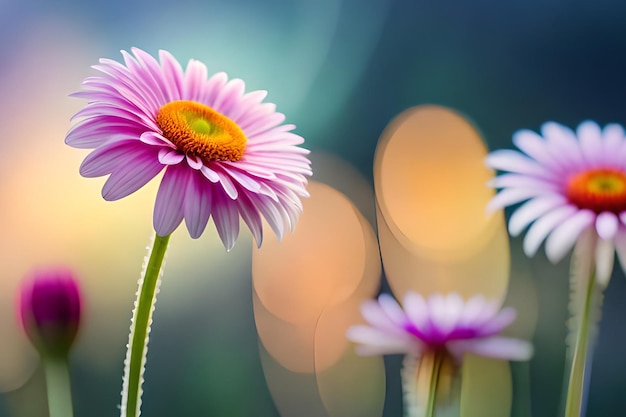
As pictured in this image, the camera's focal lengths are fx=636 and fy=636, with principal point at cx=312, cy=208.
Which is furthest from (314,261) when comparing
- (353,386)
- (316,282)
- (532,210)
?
(532,210)

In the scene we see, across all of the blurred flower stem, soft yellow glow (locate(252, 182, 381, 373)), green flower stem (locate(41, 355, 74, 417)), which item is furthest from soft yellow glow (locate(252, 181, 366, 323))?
green flower stem (locate(41, 355, 74, 417))

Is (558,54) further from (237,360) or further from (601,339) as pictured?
(237,360)

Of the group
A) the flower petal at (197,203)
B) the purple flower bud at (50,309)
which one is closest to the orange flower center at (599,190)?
the flower petal at (197,203)

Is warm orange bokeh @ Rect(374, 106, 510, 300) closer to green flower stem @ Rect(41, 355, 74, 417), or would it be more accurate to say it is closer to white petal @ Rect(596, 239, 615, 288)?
white petal @ Rect(596, 239, 615, 288)

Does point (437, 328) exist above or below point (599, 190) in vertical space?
below

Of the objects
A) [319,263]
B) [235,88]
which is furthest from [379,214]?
[235,88]

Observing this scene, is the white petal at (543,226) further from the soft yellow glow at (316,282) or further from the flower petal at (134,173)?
the flower petal at (134,173)

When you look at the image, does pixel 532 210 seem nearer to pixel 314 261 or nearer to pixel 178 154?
pixel 314 261
